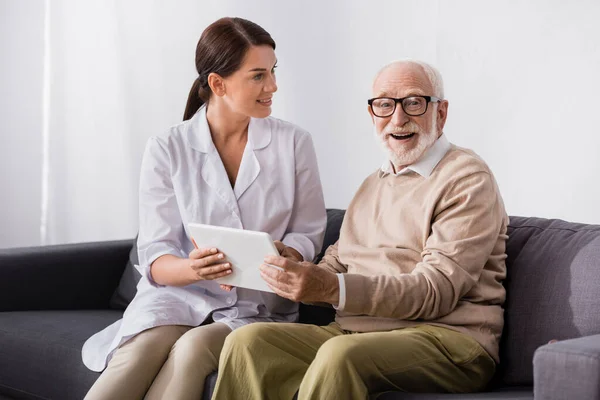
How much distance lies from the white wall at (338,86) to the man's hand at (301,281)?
115 cm

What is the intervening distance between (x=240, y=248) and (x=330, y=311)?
58cm

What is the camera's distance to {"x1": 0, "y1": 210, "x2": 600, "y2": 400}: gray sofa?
175 centimetres

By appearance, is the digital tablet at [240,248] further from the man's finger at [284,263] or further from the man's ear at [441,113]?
the man's ear at [441,113]

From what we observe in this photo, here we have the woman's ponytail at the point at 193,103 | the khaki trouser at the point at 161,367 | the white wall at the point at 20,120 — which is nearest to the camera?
the khaki trouser at the point at 161,367

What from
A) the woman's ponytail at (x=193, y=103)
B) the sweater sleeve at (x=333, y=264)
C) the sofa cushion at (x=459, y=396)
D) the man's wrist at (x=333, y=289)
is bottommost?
the sofa cushion at (x=459, y=396)

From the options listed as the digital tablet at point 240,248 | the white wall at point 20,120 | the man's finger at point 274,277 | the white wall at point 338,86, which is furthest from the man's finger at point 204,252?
the white wall at point 20,120

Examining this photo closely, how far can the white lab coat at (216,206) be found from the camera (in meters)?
2.54

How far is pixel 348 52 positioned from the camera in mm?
3609

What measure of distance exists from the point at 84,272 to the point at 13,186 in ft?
5.15

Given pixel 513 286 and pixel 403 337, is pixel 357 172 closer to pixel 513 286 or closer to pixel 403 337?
pixel 513 286

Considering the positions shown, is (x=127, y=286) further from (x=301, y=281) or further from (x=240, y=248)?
(x=301, y=281)

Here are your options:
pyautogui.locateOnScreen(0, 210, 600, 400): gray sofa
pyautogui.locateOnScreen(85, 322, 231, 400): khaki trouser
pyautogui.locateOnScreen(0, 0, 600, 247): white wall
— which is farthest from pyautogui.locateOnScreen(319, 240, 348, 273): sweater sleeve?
pyautogui.locateOnScreen(0, 0, 600, 247): white wall

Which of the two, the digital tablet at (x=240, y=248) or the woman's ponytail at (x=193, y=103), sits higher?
the woman's ponytail at (x=193, y=103)

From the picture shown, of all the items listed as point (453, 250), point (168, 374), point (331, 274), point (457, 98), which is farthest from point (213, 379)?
point (457, 98)
